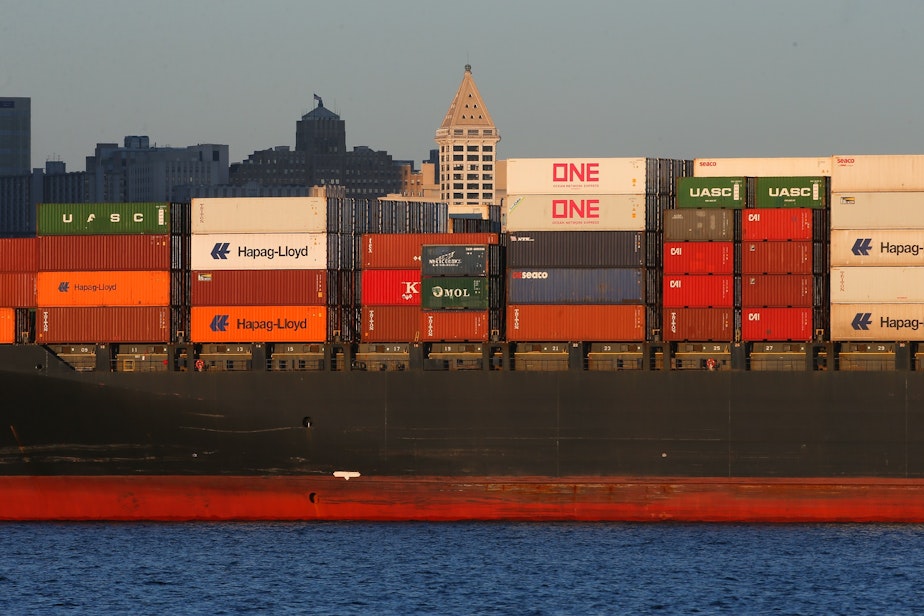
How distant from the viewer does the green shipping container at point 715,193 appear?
64.0 meters

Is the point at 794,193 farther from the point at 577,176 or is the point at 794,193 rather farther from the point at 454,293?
the point at 454,293

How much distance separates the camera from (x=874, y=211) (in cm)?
6347

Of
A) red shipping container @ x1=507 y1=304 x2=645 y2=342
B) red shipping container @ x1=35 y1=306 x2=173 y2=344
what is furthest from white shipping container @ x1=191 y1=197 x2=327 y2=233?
red shipping container @ x1=507 y1=304 x2=645 y2=342

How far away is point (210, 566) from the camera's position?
193 ft

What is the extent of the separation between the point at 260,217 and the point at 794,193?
802 inches

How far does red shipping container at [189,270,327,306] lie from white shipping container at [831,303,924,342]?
63.3ft

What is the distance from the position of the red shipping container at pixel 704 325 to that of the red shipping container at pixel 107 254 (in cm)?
1962

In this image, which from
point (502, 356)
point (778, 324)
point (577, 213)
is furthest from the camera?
point (577, 213)

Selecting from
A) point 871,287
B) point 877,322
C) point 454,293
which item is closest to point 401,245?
point 454,293

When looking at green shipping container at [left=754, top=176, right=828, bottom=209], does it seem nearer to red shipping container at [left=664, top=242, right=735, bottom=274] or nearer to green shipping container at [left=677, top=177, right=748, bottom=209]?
green shipping container at [left=677, top=177, right=748, bottom=209]

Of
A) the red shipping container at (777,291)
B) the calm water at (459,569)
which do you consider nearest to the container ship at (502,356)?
the red shipping container at (777,291)

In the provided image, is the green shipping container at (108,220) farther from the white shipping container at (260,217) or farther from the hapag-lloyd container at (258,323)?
the hapag-lloyd container at (258,323)

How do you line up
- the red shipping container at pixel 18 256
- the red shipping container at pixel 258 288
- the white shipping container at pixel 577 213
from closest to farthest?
the white shipping container at pixel 577 213, the red shipping container at pixel 258 288, the red shipping container at pixel 18 256

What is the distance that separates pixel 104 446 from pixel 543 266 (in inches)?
704
